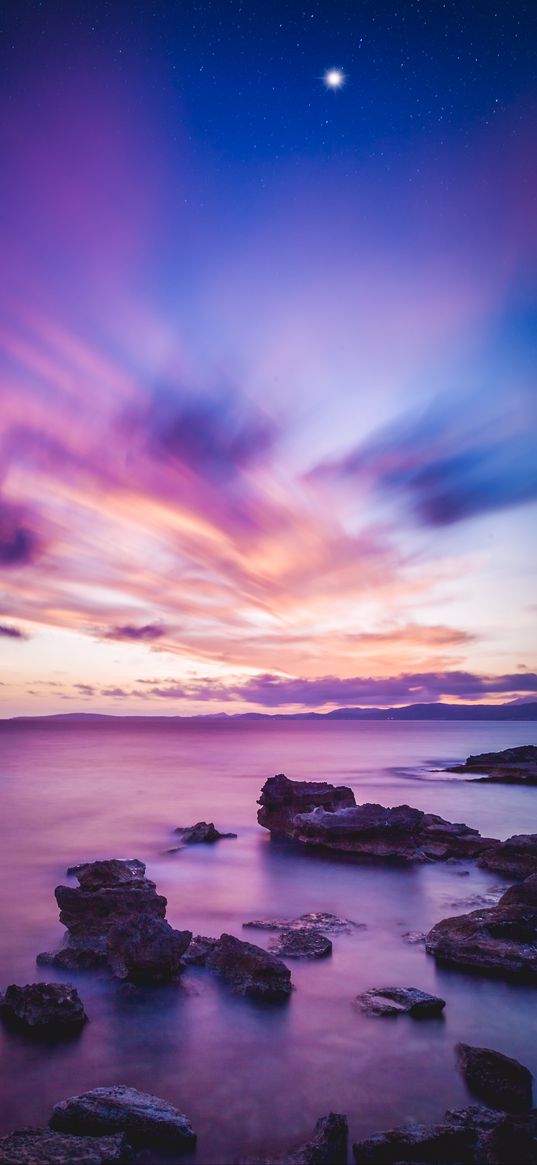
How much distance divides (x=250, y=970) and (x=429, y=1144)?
4760 mm

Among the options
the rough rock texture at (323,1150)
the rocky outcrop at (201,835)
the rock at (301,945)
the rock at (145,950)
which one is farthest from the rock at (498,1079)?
the rocky outcrop at (201,835)

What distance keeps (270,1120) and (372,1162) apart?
4.71 ft

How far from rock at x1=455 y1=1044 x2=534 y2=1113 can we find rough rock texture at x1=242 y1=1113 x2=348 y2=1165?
187cm

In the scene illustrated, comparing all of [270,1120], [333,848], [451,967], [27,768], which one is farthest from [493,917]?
[27,768]

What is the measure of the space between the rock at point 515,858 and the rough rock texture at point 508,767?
2770 cm

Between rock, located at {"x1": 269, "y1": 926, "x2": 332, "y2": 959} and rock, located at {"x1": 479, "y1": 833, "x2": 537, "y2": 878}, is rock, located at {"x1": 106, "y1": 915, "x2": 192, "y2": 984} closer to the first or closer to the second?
rock, located at {"x1": 269, "y1": 926, "x2": 332, "y2": 959}

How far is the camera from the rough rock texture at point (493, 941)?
415 inches

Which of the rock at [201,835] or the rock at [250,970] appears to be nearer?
the rock at [250,970]

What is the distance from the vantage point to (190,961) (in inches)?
433

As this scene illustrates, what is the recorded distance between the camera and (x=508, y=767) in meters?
47.8

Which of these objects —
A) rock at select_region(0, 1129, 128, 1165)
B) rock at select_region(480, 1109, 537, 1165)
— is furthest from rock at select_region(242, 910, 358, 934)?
rock at select_region(480, 1109, 537, 1165)

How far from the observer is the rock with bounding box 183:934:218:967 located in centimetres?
1098

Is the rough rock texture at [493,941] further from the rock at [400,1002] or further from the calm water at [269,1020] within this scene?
the rock at [400,1002]

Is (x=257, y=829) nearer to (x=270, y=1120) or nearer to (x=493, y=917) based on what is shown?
(x=493, y=917)
